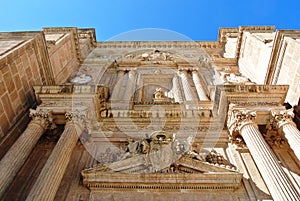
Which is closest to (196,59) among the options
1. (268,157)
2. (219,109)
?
(219,109)

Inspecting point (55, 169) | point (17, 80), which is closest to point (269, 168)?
point (55, 169)

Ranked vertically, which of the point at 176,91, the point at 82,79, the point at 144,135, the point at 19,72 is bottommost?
the point at 176,91

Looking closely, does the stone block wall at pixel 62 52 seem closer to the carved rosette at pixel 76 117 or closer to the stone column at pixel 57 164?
the carved rosette at pixel 76 117

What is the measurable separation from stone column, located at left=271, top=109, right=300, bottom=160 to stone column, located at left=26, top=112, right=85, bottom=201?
7361 millimetres

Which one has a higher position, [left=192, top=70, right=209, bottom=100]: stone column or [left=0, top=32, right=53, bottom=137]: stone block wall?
[left=0, top=32, right=53, bottom=137]: stone block wall

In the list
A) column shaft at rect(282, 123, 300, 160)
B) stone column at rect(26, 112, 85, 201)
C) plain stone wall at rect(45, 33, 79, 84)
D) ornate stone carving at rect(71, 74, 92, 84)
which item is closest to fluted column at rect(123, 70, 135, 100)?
ornate stone carving at rect(71, 74, 92, 84)

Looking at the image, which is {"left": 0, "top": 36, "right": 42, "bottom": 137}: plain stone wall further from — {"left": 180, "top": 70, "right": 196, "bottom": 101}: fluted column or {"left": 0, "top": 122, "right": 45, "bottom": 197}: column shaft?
{"left": 180, "top": 70, "right": 196, "bottom": 101}: fluted column

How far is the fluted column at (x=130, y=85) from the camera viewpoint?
678 inches

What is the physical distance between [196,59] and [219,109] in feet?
37.1

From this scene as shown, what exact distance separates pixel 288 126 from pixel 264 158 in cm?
213

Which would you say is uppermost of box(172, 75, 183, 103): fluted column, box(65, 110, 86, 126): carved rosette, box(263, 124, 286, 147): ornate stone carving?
box(65, 110, 86, 126): carved rosette

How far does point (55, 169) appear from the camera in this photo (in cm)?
923

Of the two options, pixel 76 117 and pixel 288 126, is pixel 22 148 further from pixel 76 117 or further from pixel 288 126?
pixel 288 126

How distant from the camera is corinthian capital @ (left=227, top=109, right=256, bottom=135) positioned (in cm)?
1148
